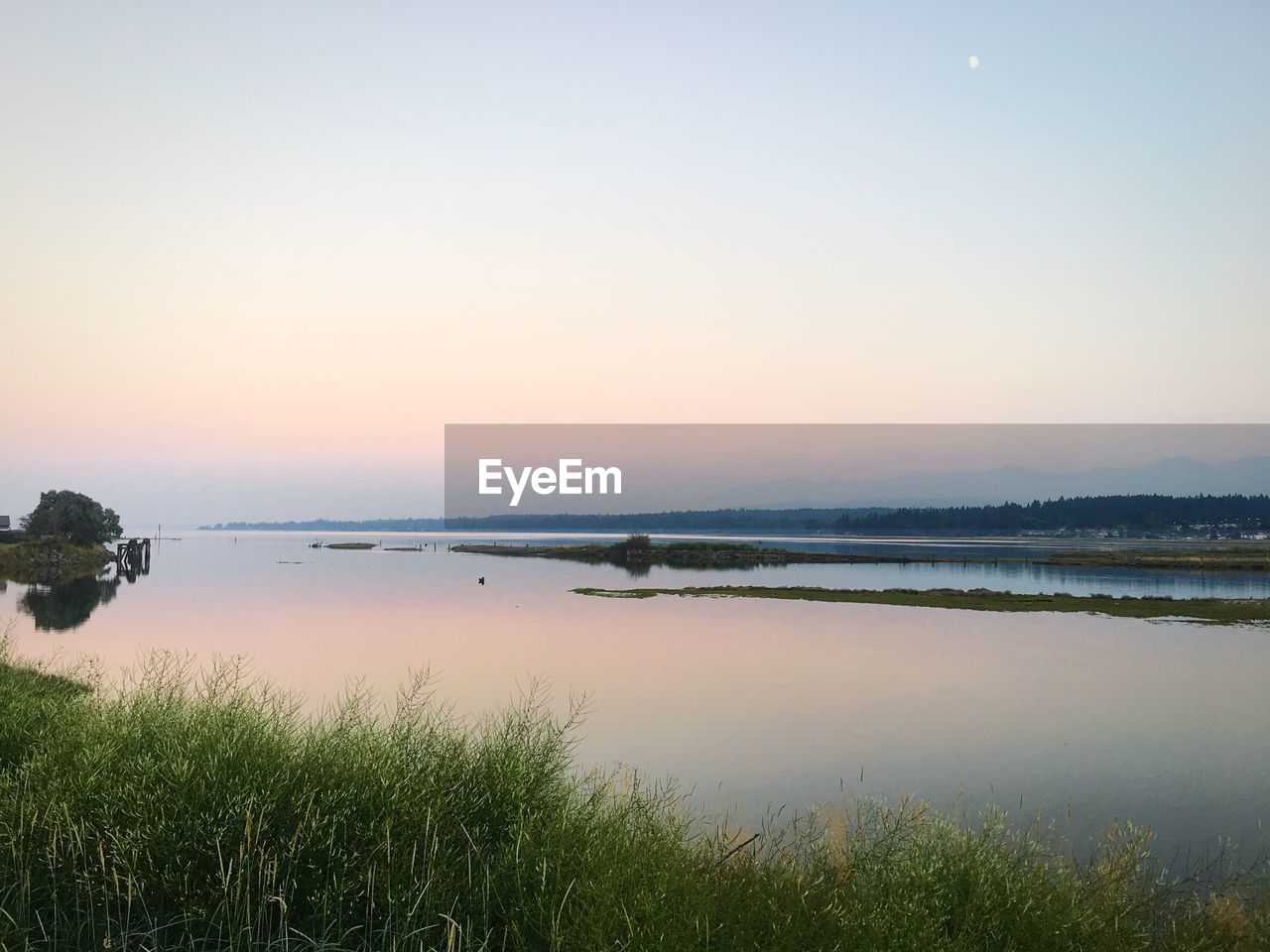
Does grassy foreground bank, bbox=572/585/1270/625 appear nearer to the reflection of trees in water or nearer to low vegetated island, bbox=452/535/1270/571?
the reflection of trees in water

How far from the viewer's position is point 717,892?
600 cm

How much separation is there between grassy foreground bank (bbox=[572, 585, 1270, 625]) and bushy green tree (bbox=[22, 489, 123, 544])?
4338cm

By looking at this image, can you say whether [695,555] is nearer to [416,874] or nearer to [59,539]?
[59,539]

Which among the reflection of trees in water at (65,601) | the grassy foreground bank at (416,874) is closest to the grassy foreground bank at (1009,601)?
the reflection of trees in water at (65,601)

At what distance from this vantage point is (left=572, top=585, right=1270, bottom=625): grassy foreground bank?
35.5 metres

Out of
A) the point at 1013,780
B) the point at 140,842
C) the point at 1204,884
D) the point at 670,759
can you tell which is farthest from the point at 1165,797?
the point at 140,842

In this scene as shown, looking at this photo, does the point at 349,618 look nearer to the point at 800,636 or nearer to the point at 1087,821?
the point at 800,636

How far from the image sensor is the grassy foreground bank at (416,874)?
535 cm

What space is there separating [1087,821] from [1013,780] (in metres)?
2.03

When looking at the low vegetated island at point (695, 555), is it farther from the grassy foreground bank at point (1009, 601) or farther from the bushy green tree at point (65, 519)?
the bushy green tree at point (65, 519)

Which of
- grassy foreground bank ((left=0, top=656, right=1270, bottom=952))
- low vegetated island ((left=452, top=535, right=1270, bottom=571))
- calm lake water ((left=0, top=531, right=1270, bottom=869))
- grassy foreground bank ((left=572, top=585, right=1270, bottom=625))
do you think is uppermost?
grassy foreground bank ((left=0, top=656, right=1270, bottom=952))

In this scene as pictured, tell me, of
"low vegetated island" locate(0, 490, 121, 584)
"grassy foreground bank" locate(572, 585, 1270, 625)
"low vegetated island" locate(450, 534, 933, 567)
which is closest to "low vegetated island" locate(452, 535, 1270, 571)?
"low vegetated island" locate(450, 534, 933, 567)

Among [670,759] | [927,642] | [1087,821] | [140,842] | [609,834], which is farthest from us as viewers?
[927,642]

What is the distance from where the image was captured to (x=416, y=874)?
19.7ft
